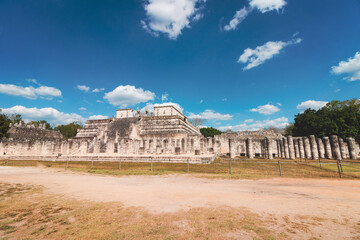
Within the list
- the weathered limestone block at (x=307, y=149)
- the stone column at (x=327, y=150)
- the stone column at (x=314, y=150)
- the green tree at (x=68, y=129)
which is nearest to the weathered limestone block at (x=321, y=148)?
the stone column at (x=327, y=150)

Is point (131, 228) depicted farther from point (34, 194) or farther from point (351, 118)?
point (351, 118)

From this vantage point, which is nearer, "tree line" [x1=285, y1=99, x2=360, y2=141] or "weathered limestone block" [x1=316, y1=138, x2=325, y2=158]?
"weathered limestone block" [x1=316, y1=138, x2=325, y2=158]

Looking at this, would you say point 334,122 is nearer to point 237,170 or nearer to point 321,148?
point 321,148

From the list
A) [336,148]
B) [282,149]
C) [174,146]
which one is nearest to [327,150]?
[336,148]

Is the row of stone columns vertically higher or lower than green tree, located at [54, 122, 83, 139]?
lower

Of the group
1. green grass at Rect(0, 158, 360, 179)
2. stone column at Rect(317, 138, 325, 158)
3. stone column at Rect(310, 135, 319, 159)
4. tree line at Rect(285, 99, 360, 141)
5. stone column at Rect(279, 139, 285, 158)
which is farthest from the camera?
tree line at Rect(285, 99, 360, 141)

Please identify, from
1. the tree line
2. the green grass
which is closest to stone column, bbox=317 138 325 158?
the tree line

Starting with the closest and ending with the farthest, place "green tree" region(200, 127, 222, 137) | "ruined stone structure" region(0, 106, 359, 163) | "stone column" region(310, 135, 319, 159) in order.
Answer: "ruined stone structure" region(0, 106, 359, 163)
"stone column" region(310, 135, 319, 159)
"green tree" region(200, 127, 222, 137)

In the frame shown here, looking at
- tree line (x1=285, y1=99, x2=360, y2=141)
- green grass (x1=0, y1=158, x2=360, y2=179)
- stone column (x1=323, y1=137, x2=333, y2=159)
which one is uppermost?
tree line (x1=285, y1=99, x2=360, y2=141)

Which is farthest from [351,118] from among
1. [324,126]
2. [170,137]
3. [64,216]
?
[64,216]

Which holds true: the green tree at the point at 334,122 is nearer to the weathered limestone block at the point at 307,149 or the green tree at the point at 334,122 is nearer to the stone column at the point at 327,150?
the stone column at the point at 327,150

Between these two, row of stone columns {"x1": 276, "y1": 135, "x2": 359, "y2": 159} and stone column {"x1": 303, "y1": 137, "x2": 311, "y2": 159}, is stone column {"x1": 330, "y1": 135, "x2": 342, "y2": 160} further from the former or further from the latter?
stone column {"x1": 303, "y1": 137, "x2": 311, "y2": 159}

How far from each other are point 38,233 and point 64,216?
31.4 inches

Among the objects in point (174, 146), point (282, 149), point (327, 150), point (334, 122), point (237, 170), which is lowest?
point (237, 170)
